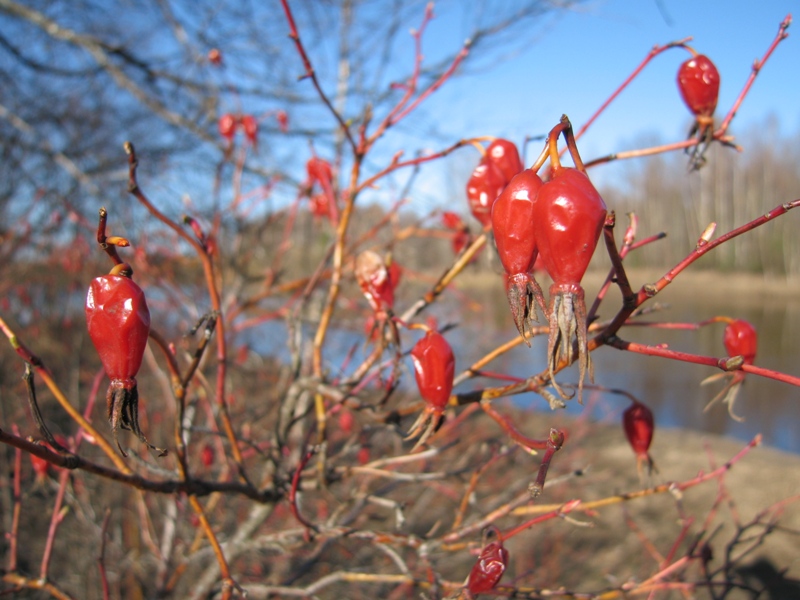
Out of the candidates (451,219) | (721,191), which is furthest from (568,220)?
(721,191)

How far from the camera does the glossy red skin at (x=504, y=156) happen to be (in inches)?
34.5

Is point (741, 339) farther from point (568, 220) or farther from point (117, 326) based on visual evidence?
point (117, 326)

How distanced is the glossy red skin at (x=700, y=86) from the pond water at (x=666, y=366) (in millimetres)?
3516

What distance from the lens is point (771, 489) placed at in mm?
4480

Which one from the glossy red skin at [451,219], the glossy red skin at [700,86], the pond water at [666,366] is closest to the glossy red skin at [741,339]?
the glossy red skin at [700,86]

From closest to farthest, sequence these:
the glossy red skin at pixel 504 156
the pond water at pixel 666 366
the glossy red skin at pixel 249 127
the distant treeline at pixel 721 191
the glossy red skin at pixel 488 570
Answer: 1. the glossy red skin at pixel 488 570
2. the glossy red skin at pixel 504 156
3. the glossy red skin at pixel 249 127
4. the pond water at pixel 666 366
5. the distant treeline at pixel 721 191

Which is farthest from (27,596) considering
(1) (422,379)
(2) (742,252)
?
(2) (742,252)

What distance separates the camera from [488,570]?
699 millimetres

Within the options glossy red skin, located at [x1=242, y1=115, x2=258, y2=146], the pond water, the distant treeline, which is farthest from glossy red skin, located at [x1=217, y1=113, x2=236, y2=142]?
the distant treeline

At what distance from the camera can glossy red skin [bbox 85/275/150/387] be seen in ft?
1.77

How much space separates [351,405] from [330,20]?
387 cm

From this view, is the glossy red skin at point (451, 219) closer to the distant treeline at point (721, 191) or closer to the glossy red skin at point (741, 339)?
the glossy red skin at point (741, 339)

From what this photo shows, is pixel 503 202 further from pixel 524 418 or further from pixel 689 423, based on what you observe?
pixel 689 423

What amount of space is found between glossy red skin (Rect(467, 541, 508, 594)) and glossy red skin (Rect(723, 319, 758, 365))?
20.2 inches
